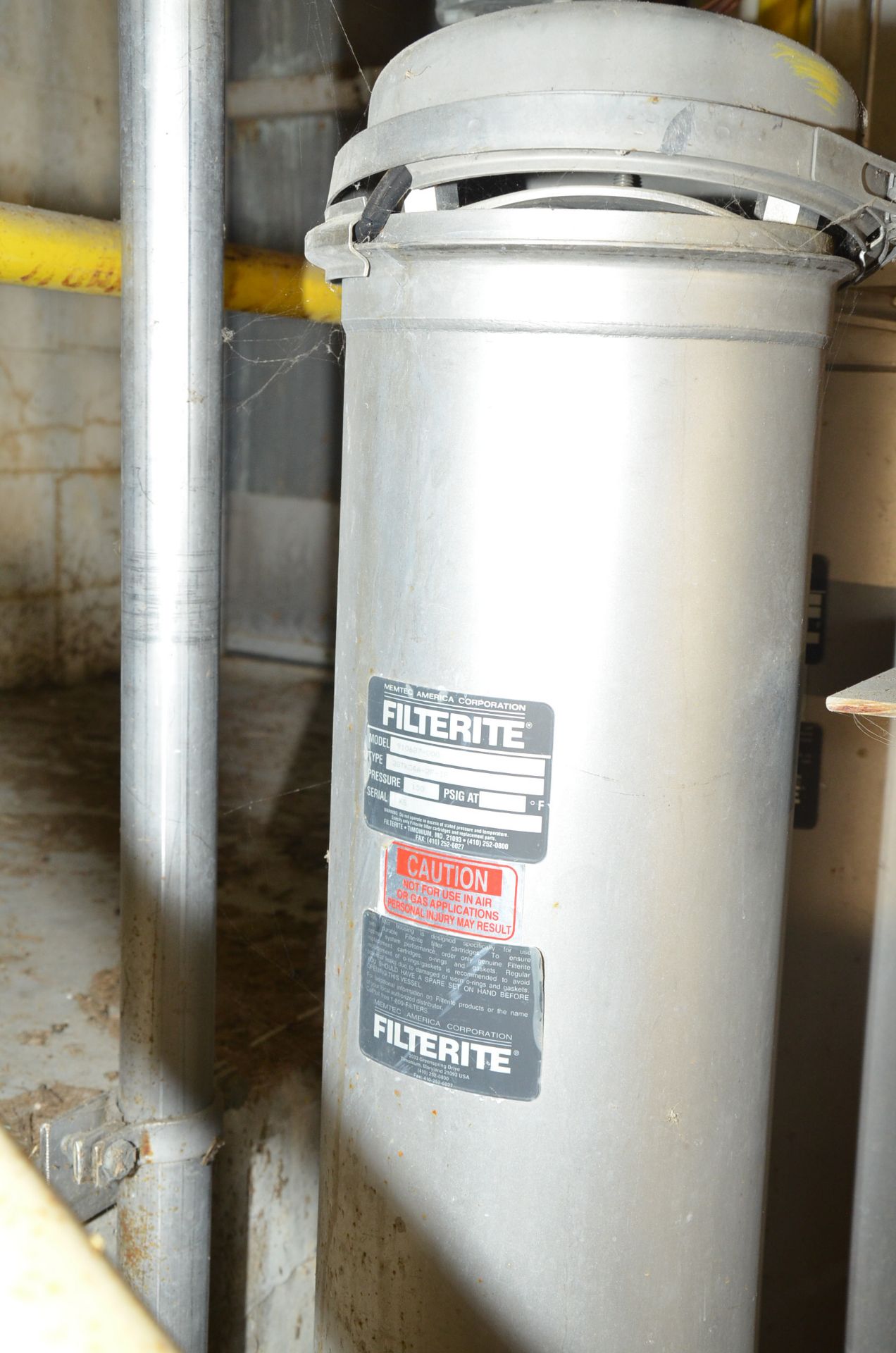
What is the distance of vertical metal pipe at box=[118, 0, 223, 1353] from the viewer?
1.13m

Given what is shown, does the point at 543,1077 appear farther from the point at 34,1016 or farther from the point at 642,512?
the point at 34,1016

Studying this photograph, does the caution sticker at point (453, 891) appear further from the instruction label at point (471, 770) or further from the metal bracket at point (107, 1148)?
the metal bracket at point (107, 1148)

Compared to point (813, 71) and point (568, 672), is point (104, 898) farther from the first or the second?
point (813, 71)

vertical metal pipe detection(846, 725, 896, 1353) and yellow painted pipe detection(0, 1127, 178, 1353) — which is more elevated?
yellow painted pipe detection(0, 1127, 178, 1353)

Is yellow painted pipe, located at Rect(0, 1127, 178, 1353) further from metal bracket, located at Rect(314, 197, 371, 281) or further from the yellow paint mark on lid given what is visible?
the yellow paint mark on lid

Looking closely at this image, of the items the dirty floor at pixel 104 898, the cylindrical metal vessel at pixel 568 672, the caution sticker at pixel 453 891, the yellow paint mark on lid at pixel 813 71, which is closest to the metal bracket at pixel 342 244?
the cylindrical metal vessel at pixel 568 672

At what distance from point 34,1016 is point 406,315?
Answer: 1.35m

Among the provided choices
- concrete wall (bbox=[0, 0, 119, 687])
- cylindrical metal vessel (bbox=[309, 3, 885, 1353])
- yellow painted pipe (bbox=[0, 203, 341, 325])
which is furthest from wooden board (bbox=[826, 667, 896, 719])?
concrete wall (bbox=[0, 0, 119, 687])

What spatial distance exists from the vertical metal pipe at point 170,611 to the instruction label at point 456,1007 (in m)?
0.33

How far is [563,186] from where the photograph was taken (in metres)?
0.88

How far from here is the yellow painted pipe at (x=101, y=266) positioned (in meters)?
1.70

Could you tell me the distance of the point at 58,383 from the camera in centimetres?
374

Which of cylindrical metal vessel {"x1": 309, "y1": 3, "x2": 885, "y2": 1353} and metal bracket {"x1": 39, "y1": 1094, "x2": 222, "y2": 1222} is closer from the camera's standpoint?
cylindrical metal vessel {"x1": 309, "y1": 3, "x2": 885, "y2": 1353}

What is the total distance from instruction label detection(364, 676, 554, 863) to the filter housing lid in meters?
0.47
